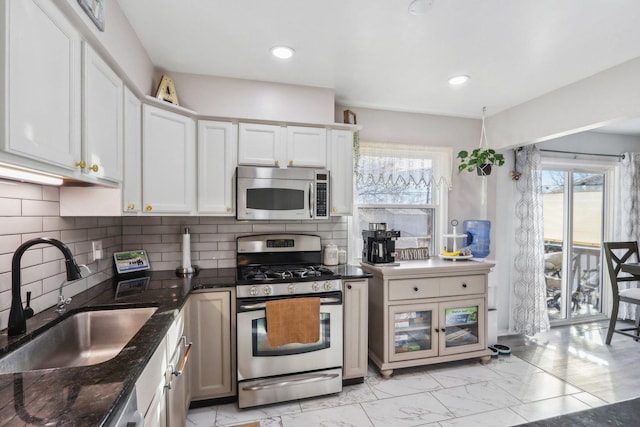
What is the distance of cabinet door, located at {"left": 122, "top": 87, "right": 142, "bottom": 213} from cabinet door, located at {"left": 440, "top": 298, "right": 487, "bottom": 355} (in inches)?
105

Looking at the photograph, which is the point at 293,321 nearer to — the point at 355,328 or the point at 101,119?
the point at 355,328

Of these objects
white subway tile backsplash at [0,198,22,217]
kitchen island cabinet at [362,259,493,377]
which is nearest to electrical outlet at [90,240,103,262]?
white subway tile backsplash at [0,198,22,217]

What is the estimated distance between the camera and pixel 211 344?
7.36 ft

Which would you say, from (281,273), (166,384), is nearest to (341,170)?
(281,273)

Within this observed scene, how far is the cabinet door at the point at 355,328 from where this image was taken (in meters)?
2.52

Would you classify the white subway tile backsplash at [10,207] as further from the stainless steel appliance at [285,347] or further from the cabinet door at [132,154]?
the stainless steel appliance at [285,347]

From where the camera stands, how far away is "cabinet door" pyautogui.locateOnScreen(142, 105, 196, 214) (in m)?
2.16

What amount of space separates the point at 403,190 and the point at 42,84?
9.88 feet

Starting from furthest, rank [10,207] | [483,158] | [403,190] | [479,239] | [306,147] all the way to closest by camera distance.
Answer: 1. [403,190]
2. [479,239]
3. [483,158]
4. [306,147]
5. [10,207]

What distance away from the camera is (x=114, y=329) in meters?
1.67

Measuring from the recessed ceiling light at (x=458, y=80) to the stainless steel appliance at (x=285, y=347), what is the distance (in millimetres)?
1912

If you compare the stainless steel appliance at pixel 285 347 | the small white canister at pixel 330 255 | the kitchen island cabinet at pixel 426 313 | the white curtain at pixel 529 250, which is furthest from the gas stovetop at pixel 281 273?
the white curtain at pixel 529 250

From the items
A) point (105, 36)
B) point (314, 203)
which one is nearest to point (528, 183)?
point (314, 203)

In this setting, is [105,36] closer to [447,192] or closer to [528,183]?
[447,192]
